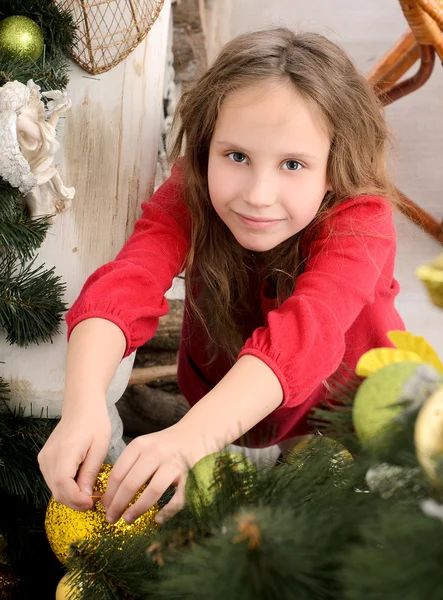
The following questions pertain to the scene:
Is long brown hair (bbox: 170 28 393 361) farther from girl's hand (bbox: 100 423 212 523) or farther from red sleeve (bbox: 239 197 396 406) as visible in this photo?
girl's hand (bbox: 100 423 212 523)

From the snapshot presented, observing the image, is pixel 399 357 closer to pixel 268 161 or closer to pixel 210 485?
pixel 210 485

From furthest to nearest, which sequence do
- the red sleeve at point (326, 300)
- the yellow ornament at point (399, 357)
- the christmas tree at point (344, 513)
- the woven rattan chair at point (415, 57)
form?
the woven rattan chair at point (415, 57), the red sleeve at point (326, 300), the yellow ornament at point (399, 357), the christmas tree at point (344, 513)

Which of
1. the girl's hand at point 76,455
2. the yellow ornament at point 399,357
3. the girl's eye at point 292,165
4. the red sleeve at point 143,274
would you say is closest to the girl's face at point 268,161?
the girl's eye at point 292,165

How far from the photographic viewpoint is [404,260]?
213 centimetres

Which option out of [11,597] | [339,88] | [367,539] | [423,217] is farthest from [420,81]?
[367,539]

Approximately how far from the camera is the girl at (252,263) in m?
0.66

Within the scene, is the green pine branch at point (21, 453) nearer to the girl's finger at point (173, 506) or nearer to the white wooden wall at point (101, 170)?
the white wooden wall at point (101, 170)

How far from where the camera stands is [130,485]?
57 centimetres

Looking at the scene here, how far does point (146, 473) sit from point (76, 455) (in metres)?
0.10

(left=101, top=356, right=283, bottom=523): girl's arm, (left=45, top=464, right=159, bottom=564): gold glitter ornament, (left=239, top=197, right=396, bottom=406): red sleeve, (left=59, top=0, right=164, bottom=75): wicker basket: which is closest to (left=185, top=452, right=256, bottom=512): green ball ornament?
(left=101, top=356, right=283, bottom=523): girl's arm

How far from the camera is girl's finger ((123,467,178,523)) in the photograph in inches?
22.4

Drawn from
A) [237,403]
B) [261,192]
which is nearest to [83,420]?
[237,403]

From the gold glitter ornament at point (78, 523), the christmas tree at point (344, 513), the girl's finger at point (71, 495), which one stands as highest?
the christmas tree at point (344, 513)

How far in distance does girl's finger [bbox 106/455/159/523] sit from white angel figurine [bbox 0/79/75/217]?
407 mm
